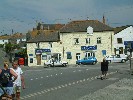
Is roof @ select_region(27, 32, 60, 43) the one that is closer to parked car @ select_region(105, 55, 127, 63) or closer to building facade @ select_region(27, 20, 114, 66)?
building facade @ select_region(27, 20, 114, 66)

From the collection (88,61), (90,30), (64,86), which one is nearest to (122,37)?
(90,30)

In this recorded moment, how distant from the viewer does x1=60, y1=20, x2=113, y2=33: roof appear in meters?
66.1

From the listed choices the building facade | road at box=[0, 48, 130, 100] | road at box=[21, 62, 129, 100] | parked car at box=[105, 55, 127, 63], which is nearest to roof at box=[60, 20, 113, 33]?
the building facade

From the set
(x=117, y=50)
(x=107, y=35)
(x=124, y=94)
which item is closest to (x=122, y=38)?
(x=117, y=50)

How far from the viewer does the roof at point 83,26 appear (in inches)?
2601

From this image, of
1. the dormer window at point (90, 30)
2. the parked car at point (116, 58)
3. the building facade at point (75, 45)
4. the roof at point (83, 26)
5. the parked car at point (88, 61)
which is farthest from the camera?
the roof at point (83, 26)

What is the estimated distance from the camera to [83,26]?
67562mm

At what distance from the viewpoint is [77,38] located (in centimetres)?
6612

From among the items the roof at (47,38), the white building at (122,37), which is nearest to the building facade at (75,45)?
the roof at (47,38)

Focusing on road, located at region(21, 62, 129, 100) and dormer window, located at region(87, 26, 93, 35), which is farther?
dormer window, located at region(87, 26, 93, 35)

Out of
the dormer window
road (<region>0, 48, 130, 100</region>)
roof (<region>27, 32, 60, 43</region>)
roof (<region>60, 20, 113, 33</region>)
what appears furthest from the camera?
roof (<region>27, 32, 60, 43</region>)

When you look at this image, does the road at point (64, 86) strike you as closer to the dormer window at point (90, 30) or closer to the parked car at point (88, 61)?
the parked car at point (88, 61)

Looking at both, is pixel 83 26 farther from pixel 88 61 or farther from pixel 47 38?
pixel 88 61

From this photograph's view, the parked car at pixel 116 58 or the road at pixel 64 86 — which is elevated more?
the parked car at pixel 116 58
